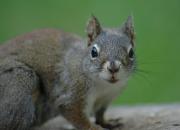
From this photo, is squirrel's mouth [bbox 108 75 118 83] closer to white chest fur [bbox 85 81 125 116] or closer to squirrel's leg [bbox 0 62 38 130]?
white chest fur [bbox 85 81 125 116]

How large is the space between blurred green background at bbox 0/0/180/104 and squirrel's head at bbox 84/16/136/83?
9.69 ft

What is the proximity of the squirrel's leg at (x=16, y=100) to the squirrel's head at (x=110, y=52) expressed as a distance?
83cm

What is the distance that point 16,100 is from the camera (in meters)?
8.34

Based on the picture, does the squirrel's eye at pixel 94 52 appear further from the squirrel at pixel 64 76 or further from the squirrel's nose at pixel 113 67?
the squirrel's nose at pixel 113 67

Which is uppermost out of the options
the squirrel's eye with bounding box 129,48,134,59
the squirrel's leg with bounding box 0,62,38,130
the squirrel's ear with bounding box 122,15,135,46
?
the squirrel's ear with bounding box 122,15,135,46

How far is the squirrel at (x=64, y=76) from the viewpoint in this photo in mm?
8172

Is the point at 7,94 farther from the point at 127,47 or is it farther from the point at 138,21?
the point at 138,21

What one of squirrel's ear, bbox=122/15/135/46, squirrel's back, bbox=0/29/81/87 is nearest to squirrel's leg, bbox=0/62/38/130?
squirrel's back, bbox=0/29/81/87

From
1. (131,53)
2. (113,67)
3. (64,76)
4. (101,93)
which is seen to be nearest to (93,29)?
(131,53)

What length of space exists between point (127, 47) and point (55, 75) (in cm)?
112

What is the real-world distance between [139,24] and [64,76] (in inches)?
195

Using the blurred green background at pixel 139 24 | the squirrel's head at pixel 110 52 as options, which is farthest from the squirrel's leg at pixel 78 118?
the blurred green background at pixel 139 24

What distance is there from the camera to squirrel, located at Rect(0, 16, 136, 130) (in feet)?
26.8

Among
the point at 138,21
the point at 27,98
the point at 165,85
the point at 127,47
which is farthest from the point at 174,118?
the point at 138,21
